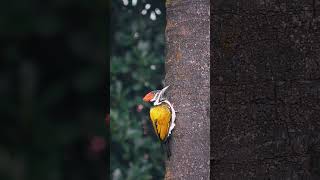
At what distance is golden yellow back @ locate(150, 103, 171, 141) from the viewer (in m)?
3.67

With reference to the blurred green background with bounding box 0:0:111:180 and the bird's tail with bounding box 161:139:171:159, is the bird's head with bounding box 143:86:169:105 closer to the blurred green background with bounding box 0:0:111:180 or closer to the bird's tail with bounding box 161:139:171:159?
the bird's tail with bounding box 161:139:171:159

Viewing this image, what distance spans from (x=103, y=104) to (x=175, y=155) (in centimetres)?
296

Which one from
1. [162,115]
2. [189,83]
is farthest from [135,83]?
[189,83]

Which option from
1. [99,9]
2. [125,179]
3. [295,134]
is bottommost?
[125,179]

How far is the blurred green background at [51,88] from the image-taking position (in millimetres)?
704

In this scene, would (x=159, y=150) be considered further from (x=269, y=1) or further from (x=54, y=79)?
(x=54, y=79)

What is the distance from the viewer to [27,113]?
72 centimetres

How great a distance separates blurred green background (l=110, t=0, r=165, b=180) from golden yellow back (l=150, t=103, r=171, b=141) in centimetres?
6

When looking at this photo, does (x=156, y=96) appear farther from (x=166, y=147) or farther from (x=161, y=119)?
(x=166, y=147)

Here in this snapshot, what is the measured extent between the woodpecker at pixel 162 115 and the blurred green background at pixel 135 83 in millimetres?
55

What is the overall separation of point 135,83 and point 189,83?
15.9 inches

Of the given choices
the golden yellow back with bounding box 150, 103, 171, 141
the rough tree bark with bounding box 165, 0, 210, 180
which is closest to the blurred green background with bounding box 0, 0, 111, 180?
the rough tree bark with bounding box 165, 0, 210, 180

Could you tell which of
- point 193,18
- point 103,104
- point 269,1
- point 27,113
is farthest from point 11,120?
point 269,1

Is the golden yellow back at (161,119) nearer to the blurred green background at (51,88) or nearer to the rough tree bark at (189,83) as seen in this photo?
the rough tree bark at (189,83)
